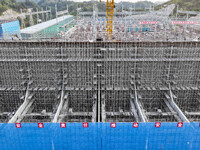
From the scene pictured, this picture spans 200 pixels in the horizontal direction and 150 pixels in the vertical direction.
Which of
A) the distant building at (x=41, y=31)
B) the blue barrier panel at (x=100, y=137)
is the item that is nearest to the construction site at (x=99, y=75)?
the blue barrier panel at (x=100, y=137)

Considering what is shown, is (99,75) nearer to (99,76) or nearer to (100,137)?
(99,76)

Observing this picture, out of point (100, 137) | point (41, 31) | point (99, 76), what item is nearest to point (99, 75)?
point (99, 76)

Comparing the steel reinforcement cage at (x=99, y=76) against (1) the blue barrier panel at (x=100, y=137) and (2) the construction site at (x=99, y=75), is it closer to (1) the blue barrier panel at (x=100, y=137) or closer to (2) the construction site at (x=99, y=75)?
(2) the construction site at (x=99, y=75)

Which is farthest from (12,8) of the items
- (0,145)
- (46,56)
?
(0,145)

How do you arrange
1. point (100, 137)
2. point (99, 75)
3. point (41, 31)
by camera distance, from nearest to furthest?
point (100, 137) → point (99, 75) → point (41, 31)

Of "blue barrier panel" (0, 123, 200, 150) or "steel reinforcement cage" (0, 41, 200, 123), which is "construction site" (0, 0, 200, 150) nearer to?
"steel reinforcement cage" (0, 41, 200, 123)

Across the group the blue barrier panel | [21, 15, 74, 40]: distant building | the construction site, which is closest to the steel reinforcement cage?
the construction site
